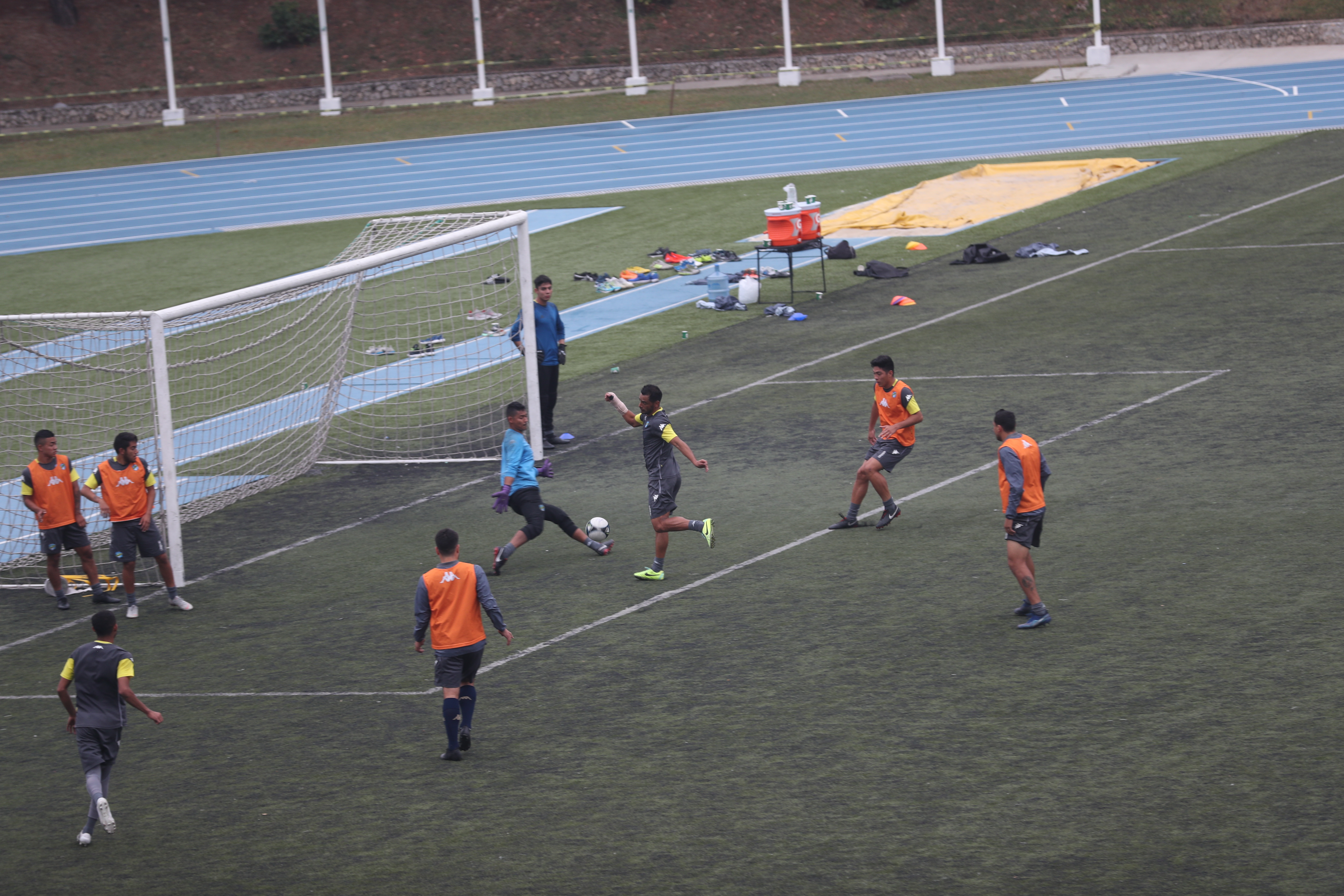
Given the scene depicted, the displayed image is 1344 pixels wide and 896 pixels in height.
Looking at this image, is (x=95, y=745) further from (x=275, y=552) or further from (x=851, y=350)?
(x=851, y=350)

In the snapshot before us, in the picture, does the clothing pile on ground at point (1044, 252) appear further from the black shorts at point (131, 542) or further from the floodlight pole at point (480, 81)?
the floodlight pole at point (480, 81)

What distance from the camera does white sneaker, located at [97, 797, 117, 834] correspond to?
8.41 metres

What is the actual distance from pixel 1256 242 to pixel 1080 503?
44.2 feet

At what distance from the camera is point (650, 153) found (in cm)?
4209

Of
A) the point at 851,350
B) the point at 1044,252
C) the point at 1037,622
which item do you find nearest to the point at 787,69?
the point at 1044,252

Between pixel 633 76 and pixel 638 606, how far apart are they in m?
43.8

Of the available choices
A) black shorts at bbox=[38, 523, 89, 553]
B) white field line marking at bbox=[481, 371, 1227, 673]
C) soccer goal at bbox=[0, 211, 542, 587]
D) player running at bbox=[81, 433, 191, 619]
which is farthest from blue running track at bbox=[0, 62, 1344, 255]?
player running at bbox=[81, 433, 191, 619]

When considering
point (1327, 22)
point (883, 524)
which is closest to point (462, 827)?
point (883, 524)

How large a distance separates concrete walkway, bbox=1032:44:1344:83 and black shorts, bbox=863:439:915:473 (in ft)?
127

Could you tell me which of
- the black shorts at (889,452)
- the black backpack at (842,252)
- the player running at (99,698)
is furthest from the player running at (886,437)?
the black backpack at (842,252)

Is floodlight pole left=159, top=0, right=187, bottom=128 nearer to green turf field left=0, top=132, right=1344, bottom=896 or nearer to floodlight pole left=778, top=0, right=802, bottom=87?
floodlight pole left=778, top=0, right=802, bottom=87

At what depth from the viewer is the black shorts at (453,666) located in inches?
364

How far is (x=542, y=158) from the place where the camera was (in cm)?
4266

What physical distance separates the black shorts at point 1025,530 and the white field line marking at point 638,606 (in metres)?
3.04
